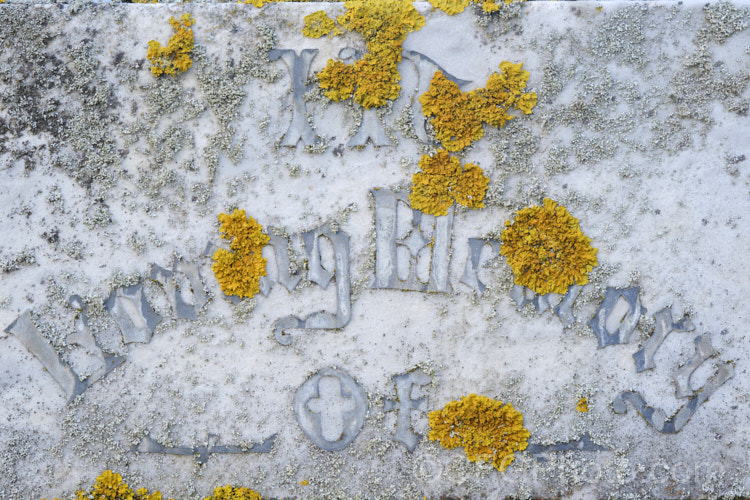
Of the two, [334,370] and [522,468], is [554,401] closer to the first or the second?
[522,468]

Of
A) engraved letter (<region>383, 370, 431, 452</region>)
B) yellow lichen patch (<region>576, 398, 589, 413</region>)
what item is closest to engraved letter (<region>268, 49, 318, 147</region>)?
engraved letter (<region>383, 370, 431, 452</region>)

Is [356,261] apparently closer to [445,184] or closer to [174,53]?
[445,184]

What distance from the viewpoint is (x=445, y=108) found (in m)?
2.28

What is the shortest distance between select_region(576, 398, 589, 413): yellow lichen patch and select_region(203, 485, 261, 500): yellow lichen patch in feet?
4.88

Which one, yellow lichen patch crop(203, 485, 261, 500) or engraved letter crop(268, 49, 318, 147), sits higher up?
engraved letter crop(268, 49, 318, 147)

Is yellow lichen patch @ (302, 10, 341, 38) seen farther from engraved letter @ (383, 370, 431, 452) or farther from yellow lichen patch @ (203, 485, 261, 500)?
yellow lichen patch @ (203, 485, 261, 500)

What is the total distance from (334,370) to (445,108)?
124cm

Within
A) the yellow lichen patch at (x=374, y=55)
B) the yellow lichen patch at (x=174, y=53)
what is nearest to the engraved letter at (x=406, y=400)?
the yellow lichen patch at (x=374, y=55)

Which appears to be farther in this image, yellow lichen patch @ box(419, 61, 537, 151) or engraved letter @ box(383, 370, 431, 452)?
engraved letter @ box(383, 370, 431, 452)

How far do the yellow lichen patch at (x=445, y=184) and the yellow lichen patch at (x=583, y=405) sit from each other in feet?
3.21

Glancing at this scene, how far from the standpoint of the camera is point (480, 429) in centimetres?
238

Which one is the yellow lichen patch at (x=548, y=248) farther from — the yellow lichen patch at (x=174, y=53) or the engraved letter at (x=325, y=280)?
the yellow lichen patch at (x=174, y=53)

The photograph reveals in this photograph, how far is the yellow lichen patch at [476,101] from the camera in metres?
2.28

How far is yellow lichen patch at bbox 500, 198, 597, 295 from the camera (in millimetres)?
2314
